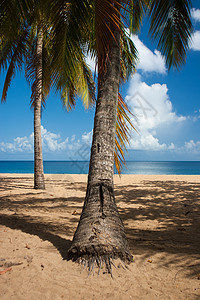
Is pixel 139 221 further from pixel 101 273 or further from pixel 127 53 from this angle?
pixel 127 53

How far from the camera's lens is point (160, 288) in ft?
6.84

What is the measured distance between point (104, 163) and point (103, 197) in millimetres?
475

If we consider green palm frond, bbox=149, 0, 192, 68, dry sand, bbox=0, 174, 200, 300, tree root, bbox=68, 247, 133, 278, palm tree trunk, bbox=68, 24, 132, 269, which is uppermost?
green palm frond, bbox=149, 0, 192, 68

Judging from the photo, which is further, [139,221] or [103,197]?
[139,221]

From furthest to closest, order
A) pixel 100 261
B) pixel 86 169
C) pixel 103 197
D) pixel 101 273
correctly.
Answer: pixel 86 169 < pixel 103 197 < pixel 100 261 < pixel 101 273

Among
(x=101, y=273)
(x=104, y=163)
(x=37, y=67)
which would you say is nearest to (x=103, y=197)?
(x=104, y=163)

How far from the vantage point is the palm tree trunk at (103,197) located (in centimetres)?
242

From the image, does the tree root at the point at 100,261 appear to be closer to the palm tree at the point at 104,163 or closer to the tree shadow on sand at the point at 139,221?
the palm tree at the point at 104,163

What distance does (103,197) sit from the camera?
2.73 meters

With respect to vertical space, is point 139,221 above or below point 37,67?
below

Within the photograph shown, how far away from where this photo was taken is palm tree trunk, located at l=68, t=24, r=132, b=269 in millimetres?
2424

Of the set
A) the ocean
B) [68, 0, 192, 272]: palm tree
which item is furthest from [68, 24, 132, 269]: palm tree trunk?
the ocean

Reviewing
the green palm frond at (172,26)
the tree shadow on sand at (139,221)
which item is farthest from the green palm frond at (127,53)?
the tree shadow on sand at (139,221)

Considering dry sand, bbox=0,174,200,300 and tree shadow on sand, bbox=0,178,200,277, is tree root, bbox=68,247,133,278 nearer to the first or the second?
dry sand, bbox=0,174,200,300
